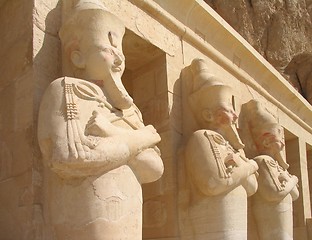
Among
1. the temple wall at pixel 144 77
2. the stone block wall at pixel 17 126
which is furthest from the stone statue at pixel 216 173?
the stone block wall at pixel 17 126

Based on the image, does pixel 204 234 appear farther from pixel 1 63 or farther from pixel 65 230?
pixel 1 63

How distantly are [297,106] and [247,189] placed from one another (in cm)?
337

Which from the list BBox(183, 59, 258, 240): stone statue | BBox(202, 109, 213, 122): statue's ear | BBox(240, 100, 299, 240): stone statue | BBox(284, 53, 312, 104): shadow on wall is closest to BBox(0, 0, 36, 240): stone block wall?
BBox(183, 59, 258, 240): stone statue

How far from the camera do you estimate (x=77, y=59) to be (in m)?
3.09

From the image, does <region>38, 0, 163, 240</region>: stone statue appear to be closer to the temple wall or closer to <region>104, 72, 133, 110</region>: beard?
<region>104, 72, 133, 110</region>: beard

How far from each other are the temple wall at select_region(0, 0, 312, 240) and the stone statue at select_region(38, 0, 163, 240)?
0.58ft

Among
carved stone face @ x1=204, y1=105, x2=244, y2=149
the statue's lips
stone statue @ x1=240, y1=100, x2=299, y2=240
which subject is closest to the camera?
the statue's lips

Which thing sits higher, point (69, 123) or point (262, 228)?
point (69, 123)

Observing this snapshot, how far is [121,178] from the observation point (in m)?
2.80

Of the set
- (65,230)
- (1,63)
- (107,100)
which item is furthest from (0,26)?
(65,230)

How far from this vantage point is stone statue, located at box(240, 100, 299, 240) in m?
4.79

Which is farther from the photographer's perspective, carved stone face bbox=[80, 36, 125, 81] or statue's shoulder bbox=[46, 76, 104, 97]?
carved stone face bbox=[80, 36, 125, 81]

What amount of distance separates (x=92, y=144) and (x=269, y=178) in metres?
2.59

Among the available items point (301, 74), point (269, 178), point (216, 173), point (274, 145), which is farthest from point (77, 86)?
point (301, 74)
